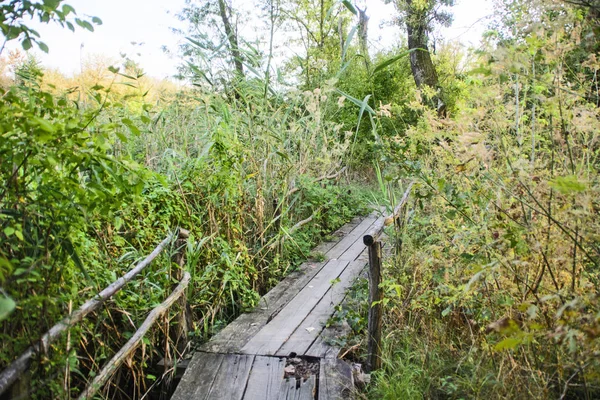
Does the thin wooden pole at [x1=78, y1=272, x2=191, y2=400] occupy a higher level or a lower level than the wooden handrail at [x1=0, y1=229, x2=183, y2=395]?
lower

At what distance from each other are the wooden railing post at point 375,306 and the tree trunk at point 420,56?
714 cm

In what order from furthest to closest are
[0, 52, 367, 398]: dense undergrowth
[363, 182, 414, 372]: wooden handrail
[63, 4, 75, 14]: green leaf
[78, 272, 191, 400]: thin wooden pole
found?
1. [363, 182, 414, 372]: wooden handrail
2. [78, 272, 191, 400]: thin wooden pole
3. [0, 52, 367, 398]: dense undergrowth
4. [63, 4, 75, 14]: green leaf

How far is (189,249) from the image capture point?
342 cm

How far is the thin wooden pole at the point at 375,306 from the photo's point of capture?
3.00 metres

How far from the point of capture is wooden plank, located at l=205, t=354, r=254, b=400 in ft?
9.23

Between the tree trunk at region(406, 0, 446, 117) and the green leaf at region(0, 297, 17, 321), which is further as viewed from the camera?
the tree trunk at region(406, 0, 446, 117)

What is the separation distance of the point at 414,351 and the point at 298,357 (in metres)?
0.78

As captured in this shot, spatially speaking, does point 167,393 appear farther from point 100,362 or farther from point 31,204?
point 31,204

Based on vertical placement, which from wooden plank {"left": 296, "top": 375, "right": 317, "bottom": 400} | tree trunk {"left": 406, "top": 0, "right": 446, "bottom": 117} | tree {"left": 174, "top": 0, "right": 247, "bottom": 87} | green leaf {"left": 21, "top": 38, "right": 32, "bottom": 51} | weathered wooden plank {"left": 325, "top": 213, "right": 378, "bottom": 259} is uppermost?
tree trunk {"left": 406, "top": 0, "right": 446, "bottom": 117}

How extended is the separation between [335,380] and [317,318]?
0.95m

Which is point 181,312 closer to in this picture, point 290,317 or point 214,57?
point 290,317

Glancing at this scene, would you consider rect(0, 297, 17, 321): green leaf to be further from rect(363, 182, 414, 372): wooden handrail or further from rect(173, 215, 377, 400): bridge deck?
rect(363, 182, 414, 372): wooden handrail

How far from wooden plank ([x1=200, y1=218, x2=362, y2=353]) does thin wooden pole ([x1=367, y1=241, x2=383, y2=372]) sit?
949 mm

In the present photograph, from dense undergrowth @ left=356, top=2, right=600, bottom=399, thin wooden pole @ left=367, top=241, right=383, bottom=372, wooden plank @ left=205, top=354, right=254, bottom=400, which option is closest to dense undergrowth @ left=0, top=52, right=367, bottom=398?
wooden plank @ left=205, top=354, right=254, bottom=400
